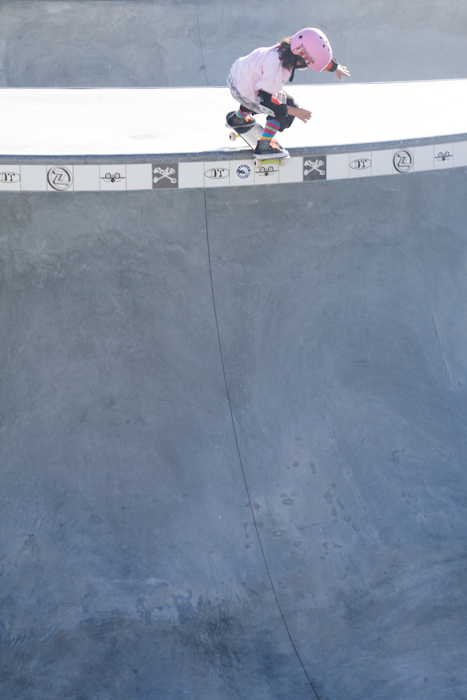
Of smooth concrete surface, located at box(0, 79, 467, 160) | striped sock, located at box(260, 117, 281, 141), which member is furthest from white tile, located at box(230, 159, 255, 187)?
striped sock, located at box(260, 117, 281, 141)

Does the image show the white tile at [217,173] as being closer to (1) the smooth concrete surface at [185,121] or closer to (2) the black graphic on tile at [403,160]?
(1) the smooth concrete surface at [185,121]

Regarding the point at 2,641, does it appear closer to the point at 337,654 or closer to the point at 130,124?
the point at 337,654

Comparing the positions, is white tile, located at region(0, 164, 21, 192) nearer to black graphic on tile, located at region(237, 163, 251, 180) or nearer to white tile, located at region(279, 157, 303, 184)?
black graphic on tile, located at region(237, 163, 251, 180)

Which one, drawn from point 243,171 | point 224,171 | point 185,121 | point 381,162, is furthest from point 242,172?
point 185,121

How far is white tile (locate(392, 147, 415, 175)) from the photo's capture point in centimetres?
489

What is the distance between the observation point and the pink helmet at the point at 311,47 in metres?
4.52

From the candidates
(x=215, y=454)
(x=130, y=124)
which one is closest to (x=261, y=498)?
(x=215, y=454)

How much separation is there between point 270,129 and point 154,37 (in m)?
8.06

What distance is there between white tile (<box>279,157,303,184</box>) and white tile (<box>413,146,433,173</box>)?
95cm

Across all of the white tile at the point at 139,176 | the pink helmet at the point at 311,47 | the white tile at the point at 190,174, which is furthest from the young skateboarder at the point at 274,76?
the white tile at the point at 139,176

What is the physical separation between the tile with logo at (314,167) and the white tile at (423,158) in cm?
78

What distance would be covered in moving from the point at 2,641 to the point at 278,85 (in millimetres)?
4471

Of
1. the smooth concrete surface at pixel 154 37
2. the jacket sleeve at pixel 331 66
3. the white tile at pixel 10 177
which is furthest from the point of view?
the smooth concrete surface at pixel 154 37

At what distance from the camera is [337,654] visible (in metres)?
4.38
